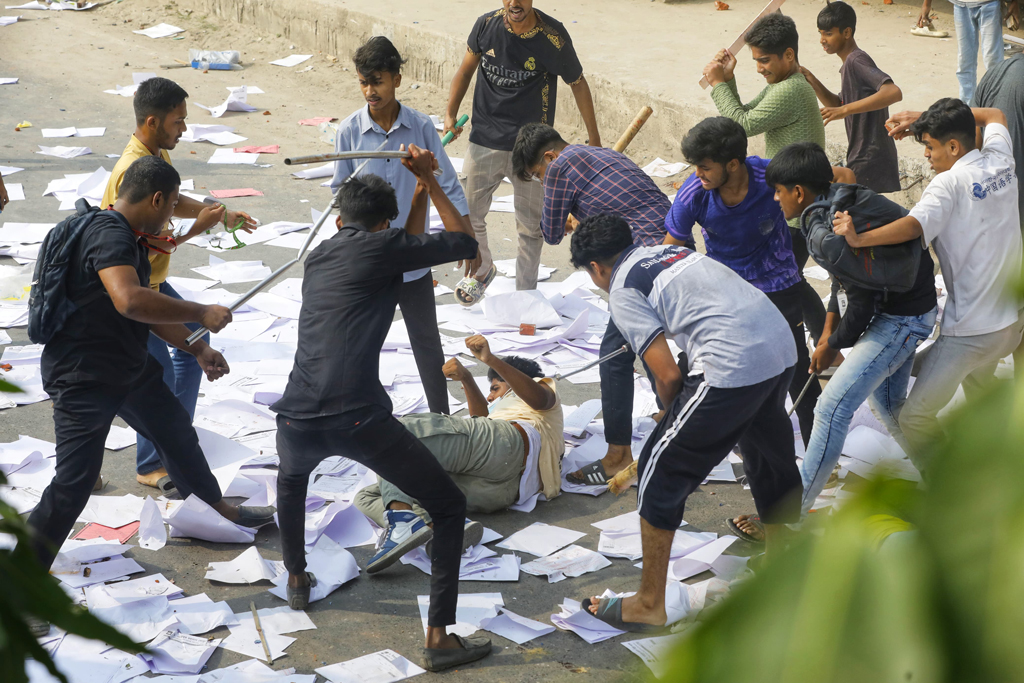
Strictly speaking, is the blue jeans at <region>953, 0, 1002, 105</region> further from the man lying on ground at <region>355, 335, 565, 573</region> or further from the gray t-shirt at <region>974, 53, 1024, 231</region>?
the man lying on ground at <region>355, 335, 565, 573</region>

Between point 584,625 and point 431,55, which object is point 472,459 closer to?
point 584,625

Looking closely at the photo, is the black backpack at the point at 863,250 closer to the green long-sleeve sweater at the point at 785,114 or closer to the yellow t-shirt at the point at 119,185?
the green long-sleeve sweater at the point at 785,114

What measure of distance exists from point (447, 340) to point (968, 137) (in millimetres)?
3125

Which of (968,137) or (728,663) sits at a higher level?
(728,663)

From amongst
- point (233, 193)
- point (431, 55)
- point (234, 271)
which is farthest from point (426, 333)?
point (431, 55)

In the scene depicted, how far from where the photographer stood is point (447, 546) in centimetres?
317

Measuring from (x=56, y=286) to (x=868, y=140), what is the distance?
4.14 metres

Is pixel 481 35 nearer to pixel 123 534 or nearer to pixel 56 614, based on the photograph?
pixel 123 534

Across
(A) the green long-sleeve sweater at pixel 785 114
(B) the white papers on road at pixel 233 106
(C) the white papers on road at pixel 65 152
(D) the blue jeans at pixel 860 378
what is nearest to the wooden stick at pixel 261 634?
(D) the blue jeans at pixel 860 378

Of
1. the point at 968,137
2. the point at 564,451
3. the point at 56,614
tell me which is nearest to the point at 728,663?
the point at 56,614

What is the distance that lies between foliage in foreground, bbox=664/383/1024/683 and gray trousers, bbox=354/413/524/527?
144 inches

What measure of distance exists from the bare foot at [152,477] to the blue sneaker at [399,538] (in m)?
1.17

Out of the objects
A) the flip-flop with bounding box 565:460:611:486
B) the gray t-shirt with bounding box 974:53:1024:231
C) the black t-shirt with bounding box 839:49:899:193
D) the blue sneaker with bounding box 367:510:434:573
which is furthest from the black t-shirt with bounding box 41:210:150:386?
the gray t-shirt with bounding box 974:53:1024:231

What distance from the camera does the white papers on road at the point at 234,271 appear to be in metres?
6.46
